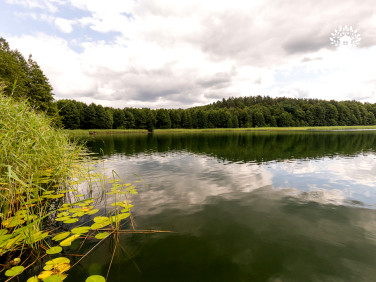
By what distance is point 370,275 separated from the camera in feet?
14.7

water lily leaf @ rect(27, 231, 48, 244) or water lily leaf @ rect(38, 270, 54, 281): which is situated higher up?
water lily leaf @ rect(27, 231, 48, 244)

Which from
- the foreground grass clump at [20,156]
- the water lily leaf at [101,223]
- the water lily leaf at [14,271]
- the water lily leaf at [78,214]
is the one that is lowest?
the water lily leaf at [101,223]

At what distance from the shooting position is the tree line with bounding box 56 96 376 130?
333 ft

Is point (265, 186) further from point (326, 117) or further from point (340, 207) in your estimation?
point (326, 117)

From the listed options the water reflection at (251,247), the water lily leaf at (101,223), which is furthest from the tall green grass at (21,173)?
the water reflection at (251,247)

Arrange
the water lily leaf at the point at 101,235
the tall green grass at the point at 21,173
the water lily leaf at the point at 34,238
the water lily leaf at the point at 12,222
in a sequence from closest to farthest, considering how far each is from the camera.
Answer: the water lily leaf at the point at 34,238
the tall green grass at the point at 21,173
the water lily leaf at the point at 12,222
the water lily leaf at the point at 101,235

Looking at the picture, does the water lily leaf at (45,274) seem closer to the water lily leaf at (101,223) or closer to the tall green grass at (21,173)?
the tall green grass at (21,173)

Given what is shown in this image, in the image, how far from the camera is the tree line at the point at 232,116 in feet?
333

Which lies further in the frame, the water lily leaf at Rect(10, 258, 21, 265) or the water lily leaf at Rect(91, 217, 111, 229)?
the water lily leaf at Rect(91, 217, 111, 229)

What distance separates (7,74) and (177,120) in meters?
94.2

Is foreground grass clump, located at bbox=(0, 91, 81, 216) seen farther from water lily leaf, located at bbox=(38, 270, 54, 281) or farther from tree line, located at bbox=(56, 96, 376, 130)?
tree line, located at bbox=(56, 96, 376, 130)

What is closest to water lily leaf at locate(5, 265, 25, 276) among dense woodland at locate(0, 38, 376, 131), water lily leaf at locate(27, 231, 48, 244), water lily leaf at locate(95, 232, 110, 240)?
water lily leaf at locate(27, 231, 48, 244)

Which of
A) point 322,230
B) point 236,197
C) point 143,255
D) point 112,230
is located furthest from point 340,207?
point 112,230

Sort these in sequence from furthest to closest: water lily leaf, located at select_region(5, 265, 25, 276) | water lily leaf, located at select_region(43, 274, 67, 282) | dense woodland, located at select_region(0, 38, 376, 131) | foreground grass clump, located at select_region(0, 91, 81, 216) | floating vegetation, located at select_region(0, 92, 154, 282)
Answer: dense woodland, located at select_region(0, 38, 376, 131) < foreground grass clump, located at select_region(0, 91, 81, 216) < floating vegetation, located at select_region(0, 92, 154, 282) < water lily leaf, located at select_region(5, 265, 25, 276) < water lily leaf, located at select_region(43, 274, 67, 282)
